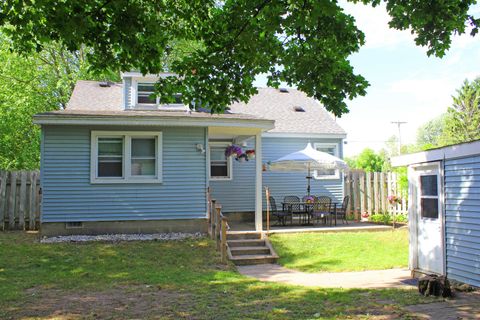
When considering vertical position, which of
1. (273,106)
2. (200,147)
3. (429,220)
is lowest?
(429,220)

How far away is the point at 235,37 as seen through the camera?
8.09 m

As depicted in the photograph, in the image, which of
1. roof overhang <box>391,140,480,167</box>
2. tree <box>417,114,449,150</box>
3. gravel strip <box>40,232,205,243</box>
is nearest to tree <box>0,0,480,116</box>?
roof overhang <box>391,140,480,167</box>

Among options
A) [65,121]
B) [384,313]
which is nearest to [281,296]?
[384,313]

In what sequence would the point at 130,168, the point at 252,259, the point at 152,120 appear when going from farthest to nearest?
the point at 130,168 → the point at 152,120 → the point at 252,259

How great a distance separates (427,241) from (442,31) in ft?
13.7

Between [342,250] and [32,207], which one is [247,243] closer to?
[342,250]

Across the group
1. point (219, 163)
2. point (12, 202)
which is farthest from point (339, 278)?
point (12, 202)

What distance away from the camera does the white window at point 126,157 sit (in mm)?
13430

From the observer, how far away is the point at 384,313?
6.22 metres

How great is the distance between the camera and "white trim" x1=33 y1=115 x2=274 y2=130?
12734 mm

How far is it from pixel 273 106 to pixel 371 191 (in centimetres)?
581

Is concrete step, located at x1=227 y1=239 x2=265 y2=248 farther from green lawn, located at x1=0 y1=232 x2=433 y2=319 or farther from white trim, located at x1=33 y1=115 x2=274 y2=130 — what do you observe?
white trim, located at x1=33 y1=115 x2=274 y2=130

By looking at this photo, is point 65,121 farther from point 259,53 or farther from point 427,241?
point 427,241

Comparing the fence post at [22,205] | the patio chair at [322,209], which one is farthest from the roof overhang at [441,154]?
the fence post at [22,205]
